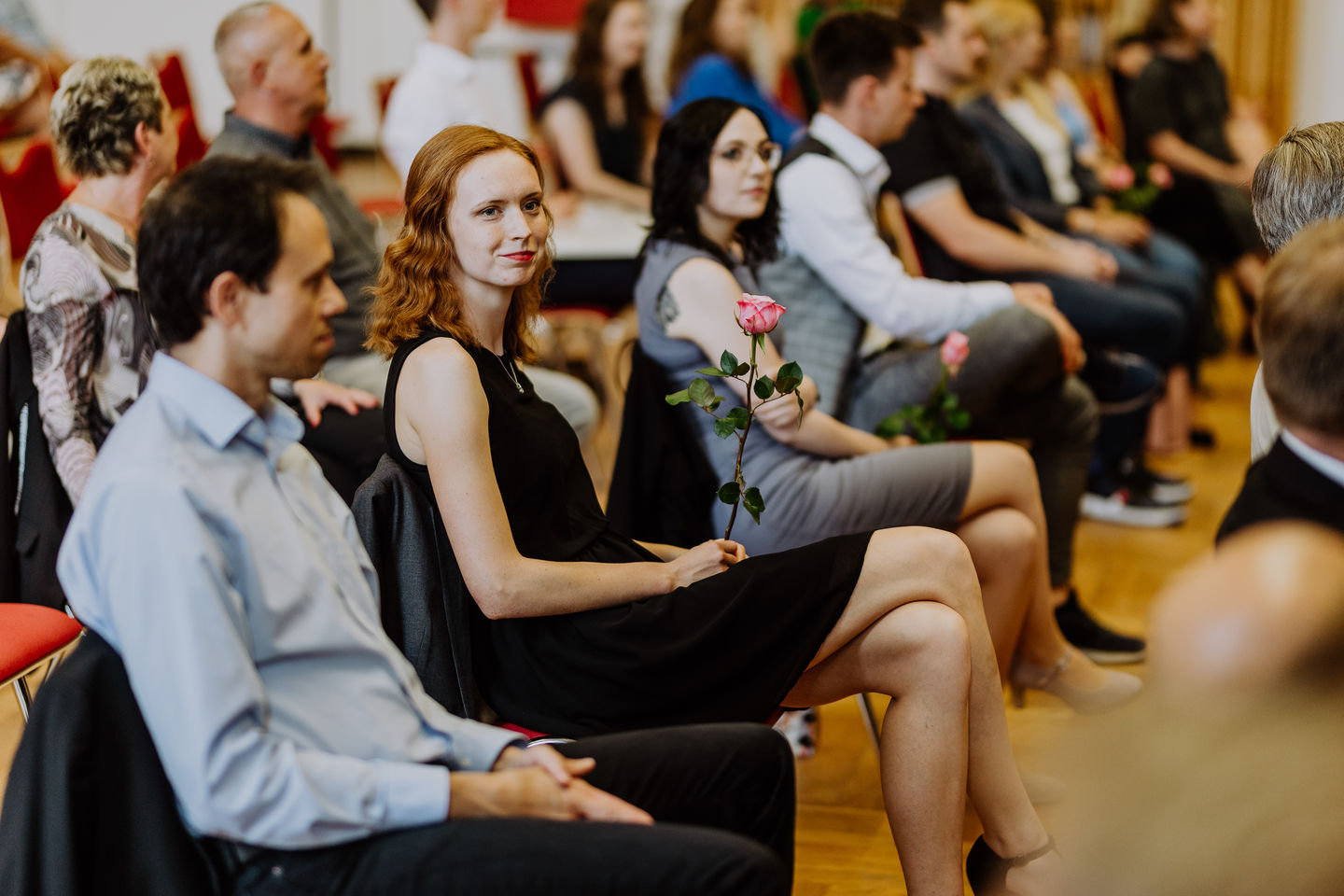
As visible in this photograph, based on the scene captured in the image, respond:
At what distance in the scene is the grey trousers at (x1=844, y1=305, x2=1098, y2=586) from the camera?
9.45 feet

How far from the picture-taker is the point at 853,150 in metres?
2.98

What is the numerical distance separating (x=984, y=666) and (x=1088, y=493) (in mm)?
2524

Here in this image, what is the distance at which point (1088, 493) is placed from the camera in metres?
4.28

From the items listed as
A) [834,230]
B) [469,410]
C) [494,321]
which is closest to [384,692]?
[469,410]

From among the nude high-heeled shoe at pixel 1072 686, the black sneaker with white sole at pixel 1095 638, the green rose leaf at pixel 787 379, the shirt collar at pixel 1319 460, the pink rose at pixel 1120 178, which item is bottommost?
the black sneaker with white sole at pixel 1095 638

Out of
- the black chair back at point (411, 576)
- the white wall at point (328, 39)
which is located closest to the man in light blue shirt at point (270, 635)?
the black chair back at point (411, 576)

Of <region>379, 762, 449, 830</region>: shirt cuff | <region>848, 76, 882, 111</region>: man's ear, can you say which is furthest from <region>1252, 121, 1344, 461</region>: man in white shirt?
<region>379, 762, 449, 830</region>: shirt cuff

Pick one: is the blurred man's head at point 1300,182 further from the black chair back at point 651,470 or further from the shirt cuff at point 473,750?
the shirt cuff at point 473,750

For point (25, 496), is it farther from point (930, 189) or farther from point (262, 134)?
point (930, 189)

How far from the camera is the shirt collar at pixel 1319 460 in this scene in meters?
1.27

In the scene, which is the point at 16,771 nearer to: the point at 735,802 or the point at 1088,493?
the point at 735,802

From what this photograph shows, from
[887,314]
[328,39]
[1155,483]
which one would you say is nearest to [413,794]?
[887,314]

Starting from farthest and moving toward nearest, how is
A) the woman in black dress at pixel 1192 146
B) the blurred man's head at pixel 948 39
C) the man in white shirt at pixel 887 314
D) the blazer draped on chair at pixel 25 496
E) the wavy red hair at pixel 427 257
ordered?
the woman in black dress at pixel 1192 146, the blurred man's head at pixel 948 39, the man in white shirt at pixel 887 314, the blazer draped on chair at pixel 25 496, the wavy red hair at pixel 427 257

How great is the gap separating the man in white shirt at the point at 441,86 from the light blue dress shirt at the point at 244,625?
100 inches
